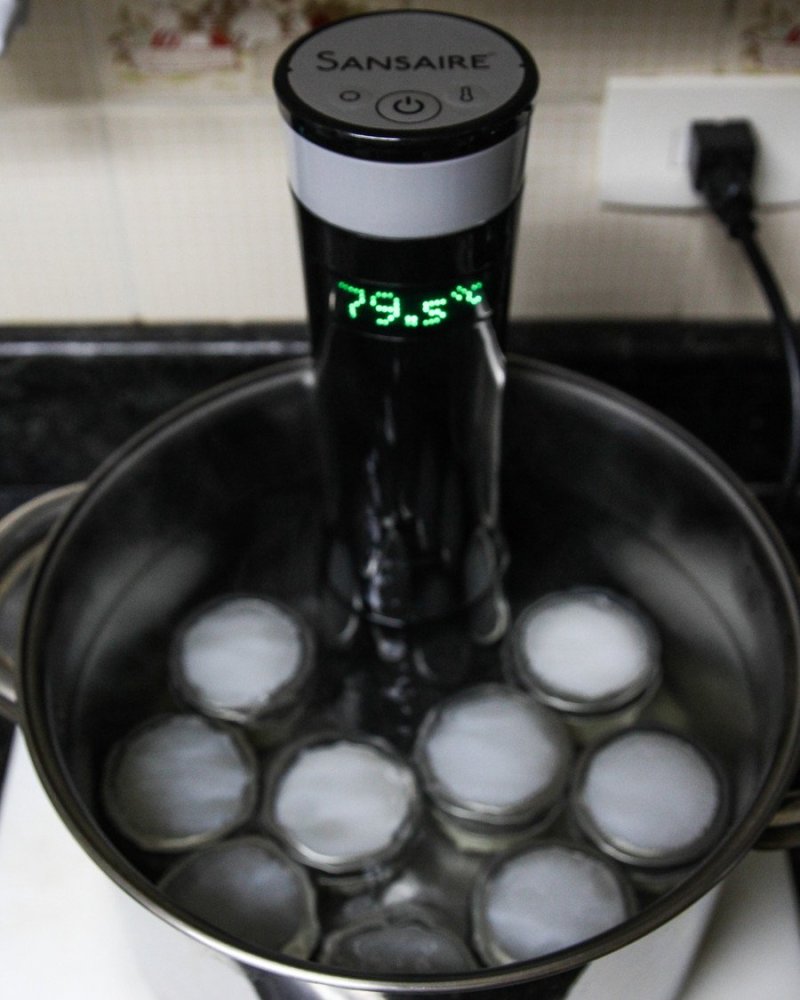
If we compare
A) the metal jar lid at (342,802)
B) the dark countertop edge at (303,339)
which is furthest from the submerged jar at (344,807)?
the dark countertop edge at (303,339)

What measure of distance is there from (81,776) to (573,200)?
14.4 inches

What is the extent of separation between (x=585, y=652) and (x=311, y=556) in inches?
5.7

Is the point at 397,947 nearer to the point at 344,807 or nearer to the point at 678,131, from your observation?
the point at 344,807

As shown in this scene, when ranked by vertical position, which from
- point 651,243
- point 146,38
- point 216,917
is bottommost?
Result: point 216,917

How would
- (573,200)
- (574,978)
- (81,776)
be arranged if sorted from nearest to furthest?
(574,978), (81,776), (573,200)

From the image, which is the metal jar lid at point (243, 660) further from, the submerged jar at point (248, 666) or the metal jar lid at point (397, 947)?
the metal jar lid at point (397, 947)

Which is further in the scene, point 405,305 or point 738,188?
point 738,188

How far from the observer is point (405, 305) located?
423mm

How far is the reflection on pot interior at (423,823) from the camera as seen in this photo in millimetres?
475

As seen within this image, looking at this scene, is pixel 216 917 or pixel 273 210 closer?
pixel 216 917

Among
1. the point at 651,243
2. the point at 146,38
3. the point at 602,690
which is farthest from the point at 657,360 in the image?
the point at 146,38

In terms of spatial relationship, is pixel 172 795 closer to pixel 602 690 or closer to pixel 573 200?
pixel 602 690

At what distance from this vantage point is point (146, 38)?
1.82 feet

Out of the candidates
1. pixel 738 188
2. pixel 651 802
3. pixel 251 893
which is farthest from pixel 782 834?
pixel 738 188
